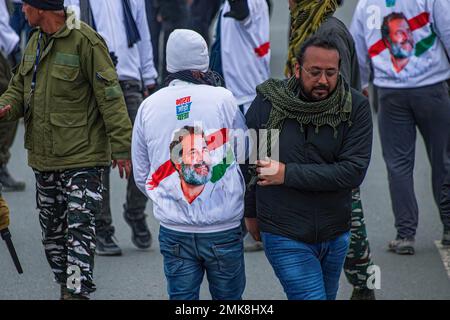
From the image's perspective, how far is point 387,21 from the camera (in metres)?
7.99

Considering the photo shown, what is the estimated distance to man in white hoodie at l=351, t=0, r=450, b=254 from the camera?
795 cm

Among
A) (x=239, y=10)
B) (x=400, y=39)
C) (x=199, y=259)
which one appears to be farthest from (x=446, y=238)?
(x=199, y=259)

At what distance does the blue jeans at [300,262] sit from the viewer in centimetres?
532

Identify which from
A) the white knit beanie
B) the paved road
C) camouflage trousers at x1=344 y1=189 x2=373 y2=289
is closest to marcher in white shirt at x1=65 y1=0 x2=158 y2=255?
the paved road

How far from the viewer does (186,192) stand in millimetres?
5480

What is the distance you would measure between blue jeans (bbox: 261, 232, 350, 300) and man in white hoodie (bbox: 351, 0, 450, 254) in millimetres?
2800

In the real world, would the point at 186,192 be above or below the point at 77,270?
above

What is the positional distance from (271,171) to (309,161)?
7.9 inches

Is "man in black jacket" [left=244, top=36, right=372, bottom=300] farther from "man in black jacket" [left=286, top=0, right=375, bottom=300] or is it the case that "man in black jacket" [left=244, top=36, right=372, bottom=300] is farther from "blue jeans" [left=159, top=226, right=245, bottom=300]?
"man in black jacket" [left=286, top=0, right=375, bottom=300]

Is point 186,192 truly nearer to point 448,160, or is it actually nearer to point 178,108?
point 178,108

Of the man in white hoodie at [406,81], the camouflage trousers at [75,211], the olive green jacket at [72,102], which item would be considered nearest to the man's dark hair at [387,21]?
the man in white hoodie at [406,81]

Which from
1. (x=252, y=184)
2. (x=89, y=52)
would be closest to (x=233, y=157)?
(x=252, y=184)

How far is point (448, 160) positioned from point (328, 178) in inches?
122

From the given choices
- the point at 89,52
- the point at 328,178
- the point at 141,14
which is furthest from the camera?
the point at 141,14
